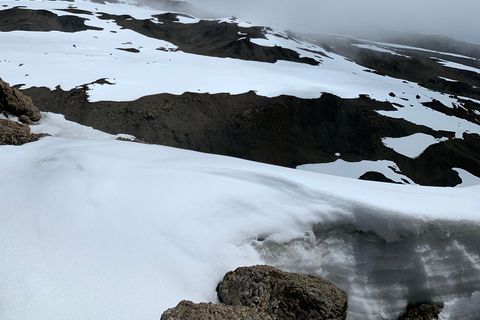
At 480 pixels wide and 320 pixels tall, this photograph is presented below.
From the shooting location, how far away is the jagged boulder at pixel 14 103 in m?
11.8

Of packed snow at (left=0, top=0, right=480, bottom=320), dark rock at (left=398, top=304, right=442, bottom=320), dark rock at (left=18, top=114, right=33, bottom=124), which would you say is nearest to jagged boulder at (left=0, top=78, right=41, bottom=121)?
dark rock at (left=18, top=114, right=33, bottom=124)

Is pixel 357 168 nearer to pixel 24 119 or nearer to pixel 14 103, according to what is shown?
pixel 24 119

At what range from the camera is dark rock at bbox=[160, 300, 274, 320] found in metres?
3.35

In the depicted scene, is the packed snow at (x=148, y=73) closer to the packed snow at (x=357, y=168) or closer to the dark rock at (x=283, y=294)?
the packed snow at (x=357, y=168)

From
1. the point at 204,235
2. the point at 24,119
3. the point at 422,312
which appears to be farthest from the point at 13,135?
the point at 422,312

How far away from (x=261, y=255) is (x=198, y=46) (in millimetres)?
53768

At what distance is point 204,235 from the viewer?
15.7 feet

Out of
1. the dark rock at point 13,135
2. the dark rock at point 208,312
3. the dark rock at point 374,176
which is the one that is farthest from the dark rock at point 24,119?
the dark rock at point 374,176

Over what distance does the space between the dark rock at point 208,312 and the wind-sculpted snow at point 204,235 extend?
512 mm

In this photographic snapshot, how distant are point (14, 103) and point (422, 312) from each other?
598 inches

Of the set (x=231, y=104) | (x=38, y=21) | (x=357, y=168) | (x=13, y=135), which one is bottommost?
(x=357, y=168)

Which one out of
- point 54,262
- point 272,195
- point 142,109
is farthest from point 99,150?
point 142,109

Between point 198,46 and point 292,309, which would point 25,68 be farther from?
point 198,46

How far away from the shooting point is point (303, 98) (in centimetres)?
2588
